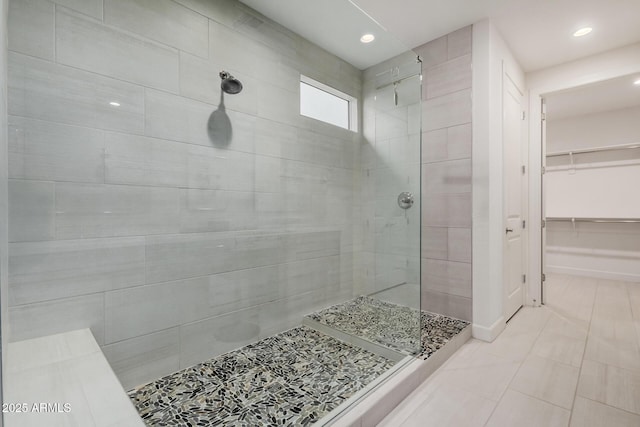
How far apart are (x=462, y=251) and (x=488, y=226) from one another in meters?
0.28

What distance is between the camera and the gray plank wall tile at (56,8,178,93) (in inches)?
50.6

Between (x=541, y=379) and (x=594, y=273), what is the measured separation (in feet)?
12.0

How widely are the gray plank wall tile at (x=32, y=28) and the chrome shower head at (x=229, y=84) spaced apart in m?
0.71

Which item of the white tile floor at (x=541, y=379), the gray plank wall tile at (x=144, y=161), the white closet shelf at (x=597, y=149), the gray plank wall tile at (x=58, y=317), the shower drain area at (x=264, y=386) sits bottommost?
the white tile floor at (x=541, y=379)

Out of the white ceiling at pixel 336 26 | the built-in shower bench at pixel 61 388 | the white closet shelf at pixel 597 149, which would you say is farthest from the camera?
the white closet shelf at pixel 597 149

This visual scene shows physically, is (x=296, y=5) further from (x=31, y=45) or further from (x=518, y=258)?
(x=518, y=258)

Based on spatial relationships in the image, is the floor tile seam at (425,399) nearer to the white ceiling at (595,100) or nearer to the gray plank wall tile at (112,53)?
the gray plank wall tile at (112,53)

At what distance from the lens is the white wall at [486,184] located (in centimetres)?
226

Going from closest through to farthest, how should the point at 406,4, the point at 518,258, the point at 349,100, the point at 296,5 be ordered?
the point at 296,5 < the point at 406,4 < the point at 349,100 < the point at 518,258

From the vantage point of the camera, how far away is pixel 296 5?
188cm

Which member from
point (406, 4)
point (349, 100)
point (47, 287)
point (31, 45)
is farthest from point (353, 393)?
point (406, 4)

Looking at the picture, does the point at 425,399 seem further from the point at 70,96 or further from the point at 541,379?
the point at 70,96

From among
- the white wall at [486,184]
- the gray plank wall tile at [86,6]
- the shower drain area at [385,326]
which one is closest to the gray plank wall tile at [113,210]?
the gray plank wall tile at [86,6]

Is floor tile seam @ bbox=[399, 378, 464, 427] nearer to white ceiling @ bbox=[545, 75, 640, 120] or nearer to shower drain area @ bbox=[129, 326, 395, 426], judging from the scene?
shower drain area @ bbox=[129, 326, 395, 426]
